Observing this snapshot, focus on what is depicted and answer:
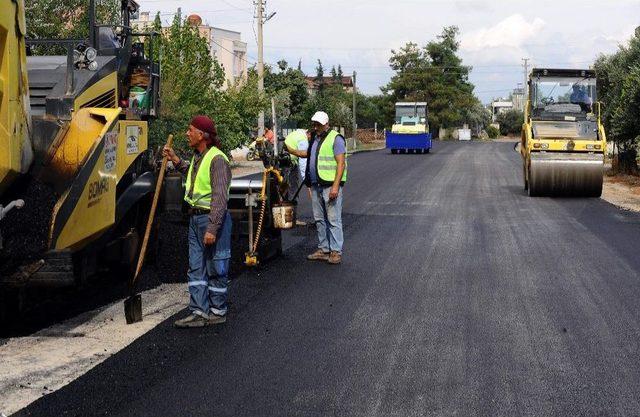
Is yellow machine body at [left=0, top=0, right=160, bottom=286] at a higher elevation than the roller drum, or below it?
higher

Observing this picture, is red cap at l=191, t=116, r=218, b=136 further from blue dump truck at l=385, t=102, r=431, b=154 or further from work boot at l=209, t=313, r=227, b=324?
blue dump truck at l=385, t=102, r=431, b=154

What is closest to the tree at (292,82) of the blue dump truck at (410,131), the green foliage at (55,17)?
the blue dump truck at (410,131)

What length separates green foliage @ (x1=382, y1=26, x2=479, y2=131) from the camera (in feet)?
349

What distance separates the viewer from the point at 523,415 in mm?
5078

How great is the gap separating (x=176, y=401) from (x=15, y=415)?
873 mm

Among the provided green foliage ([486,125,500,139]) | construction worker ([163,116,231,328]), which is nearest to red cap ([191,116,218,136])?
construction worker ([163,116,231,328])

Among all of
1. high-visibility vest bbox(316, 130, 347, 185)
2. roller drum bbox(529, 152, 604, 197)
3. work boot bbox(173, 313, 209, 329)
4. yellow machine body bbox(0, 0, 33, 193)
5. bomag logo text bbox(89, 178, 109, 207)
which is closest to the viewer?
yellow machine body bbox(0, 0, 33, 193)

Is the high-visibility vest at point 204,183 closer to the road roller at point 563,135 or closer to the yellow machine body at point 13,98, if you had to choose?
the yellow machine body at point 13,98

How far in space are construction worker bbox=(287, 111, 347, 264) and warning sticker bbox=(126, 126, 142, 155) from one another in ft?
8.87

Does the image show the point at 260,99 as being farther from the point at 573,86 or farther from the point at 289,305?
the point at 289,305

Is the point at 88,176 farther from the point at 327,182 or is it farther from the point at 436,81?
the point at 436,81

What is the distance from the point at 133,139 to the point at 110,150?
0.87m

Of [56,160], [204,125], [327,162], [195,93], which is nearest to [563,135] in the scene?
[327,162]

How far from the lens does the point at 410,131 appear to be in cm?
4909
